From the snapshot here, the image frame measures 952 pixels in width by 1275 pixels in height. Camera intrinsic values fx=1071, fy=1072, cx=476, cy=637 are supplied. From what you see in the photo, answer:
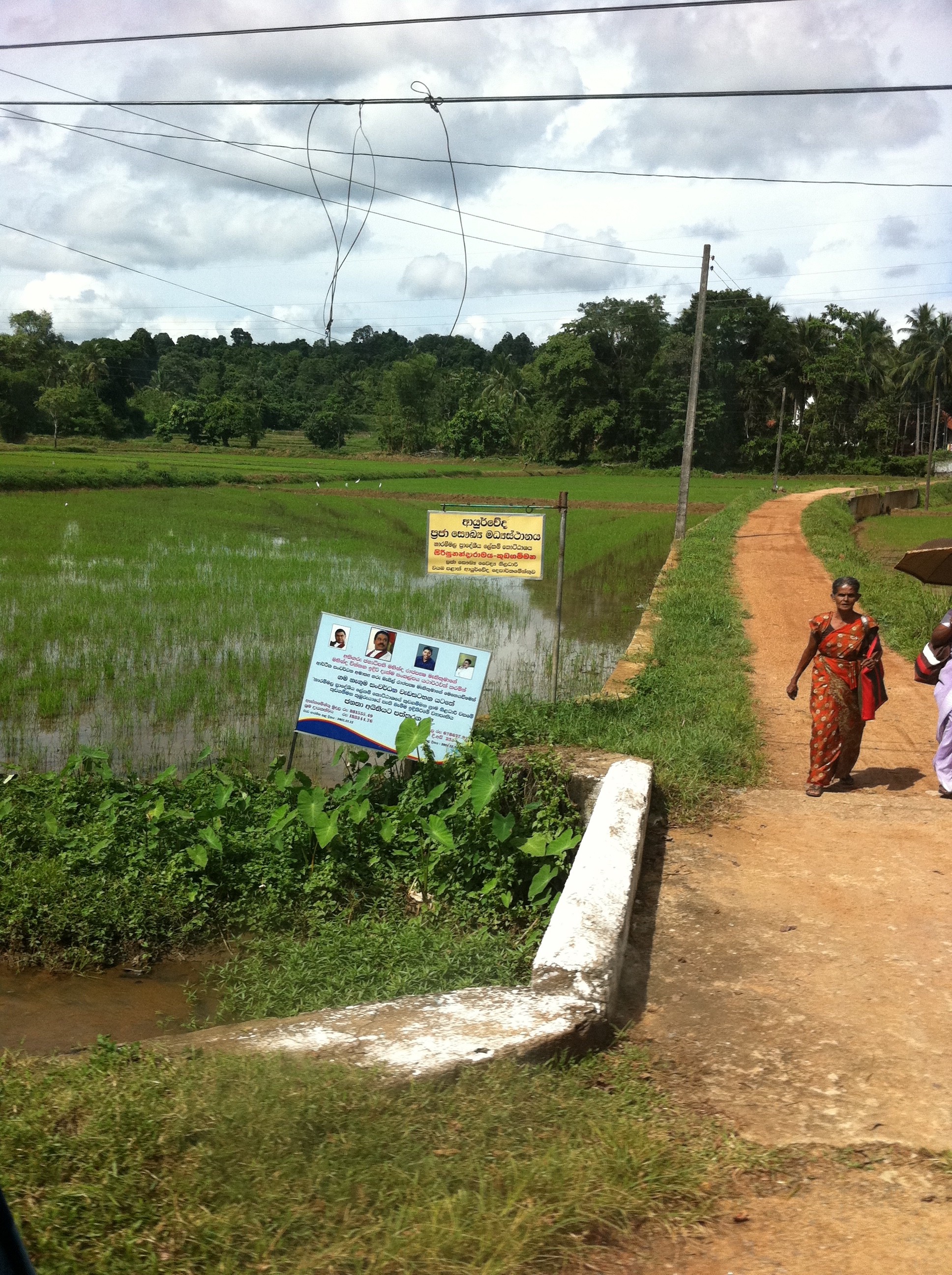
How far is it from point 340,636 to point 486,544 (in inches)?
53.7

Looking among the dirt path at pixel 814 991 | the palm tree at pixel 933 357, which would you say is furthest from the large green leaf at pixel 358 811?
the palm tree at pixel 933 357

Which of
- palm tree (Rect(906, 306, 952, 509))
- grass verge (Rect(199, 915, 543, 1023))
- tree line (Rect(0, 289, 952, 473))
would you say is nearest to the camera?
grass verge (Rect(199, 915, 543, 1023))

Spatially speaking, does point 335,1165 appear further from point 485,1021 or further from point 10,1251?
point 10,1251

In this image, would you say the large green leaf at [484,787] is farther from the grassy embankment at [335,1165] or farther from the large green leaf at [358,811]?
the grassy embankment at [335,1165]

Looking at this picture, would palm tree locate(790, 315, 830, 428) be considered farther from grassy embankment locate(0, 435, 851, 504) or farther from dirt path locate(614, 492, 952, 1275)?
dirt path locate(614, 492, 952, 1275)

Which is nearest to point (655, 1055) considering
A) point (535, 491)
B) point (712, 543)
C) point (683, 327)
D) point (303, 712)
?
point (303, 712)

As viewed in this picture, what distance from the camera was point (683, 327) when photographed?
63.4 meters

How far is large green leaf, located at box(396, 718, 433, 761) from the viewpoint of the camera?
5.88 m

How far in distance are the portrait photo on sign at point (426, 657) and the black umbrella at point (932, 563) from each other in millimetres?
2663

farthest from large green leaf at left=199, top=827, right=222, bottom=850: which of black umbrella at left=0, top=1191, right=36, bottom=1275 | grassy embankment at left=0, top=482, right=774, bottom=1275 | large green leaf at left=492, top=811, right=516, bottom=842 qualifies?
black umbrella at left=0, top=1191, right=36, bottom=1275

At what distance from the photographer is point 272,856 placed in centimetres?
552

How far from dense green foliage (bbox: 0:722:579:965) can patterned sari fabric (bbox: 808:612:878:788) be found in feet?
5.00

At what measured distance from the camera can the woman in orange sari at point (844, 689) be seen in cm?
602

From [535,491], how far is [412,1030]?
1387 inches
